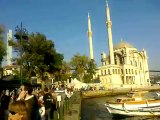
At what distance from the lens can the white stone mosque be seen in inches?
3801

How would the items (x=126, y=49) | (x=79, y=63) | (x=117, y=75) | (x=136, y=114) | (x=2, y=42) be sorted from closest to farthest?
(x=136, y=114), (x=2, y=42), (x=79, y=63), (x=117, y=75), (x=126, y=49)

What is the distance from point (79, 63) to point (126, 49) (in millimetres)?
37988

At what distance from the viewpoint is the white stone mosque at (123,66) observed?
317 ft

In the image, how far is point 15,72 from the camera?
186 feet

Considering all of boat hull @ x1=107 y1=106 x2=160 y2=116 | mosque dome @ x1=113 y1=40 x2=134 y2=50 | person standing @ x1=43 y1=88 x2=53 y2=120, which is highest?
mosque dome @ x1=113 y1=40 x2=134 y2=50

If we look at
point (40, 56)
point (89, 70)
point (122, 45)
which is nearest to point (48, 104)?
point (40, 56)

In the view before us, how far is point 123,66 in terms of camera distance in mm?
101188

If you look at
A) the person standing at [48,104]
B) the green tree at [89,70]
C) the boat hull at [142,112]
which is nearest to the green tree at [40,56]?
the boat hull at [142,112]

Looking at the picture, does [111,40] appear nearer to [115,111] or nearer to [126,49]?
[126,49]

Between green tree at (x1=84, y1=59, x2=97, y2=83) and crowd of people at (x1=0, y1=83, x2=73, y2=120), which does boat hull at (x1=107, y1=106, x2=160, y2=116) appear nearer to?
crowd of people at (x1=0, y1=83, x2=73, y2=120)

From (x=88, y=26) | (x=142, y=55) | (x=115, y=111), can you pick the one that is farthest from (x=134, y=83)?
(x=115, y=111)

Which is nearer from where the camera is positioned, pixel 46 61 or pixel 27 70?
pixel 27 70

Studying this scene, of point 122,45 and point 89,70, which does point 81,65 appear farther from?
point 122,45

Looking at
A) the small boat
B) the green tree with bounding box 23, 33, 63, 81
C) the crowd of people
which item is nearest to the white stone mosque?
the green tree with bounding box 23, 33, 63, 81
